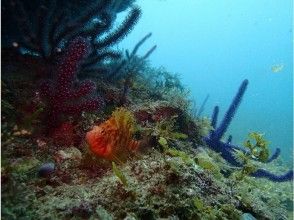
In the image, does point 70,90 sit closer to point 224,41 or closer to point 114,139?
point 114,139

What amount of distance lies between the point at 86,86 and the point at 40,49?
139cm

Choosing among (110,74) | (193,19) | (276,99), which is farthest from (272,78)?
(110,74)

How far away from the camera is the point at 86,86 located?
4336 mm

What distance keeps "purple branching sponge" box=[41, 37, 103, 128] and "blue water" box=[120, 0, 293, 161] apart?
11235cm

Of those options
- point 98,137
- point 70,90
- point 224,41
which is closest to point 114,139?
point 98,137

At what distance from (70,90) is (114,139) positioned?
0.82m

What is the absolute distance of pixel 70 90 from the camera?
14.1ft

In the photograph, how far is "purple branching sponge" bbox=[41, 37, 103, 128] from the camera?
13.7 feet

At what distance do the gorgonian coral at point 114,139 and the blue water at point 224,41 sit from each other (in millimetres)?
112396

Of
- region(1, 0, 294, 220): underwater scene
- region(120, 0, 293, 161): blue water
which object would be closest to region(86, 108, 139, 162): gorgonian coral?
region(1, 0, 294, 220): underwater scene

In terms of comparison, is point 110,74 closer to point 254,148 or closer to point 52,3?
point 52,3

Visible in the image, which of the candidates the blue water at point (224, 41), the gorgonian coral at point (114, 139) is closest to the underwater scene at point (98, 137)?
the gorgonian coral at point (114, 139)

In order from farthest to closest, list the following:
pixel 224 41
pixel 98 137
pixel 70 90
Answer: pixel 224 41, pixel 70 90, pixel 98 137

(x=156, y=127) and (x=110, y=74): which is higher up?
(x=110, y=74)
